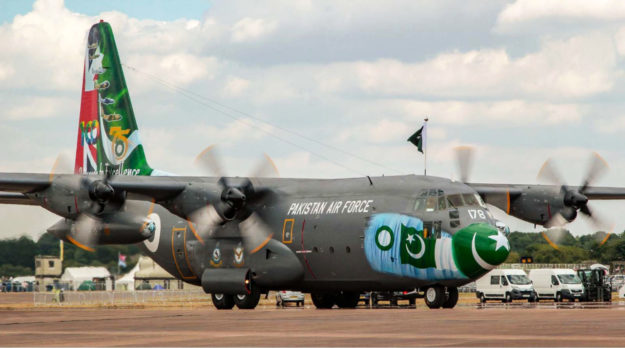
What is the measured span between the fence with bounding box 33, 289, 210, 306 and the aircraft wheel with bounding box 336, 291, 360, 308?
17.8m

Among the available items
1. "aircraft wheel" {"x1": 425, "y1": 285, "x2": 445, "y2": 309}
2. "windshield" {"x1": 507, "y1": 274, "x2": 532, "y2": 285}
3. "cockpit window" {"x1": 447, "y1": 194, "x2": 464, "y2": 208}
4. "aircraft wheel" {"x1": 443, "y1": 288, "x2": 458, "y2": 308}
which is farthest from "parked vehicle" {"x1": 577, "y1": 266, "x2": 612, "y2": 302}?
"cockpit window" {"x1": 447, "y1": 194, "x2": 464, "y2": 208}

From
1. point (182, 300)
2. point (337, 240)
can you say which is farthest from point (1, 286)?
point (337, 240)

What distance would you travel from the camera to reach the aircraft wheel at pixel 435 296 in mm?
29875

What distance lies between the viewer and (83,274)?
84500mm

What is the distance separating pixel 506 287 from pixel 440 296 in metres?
18.1

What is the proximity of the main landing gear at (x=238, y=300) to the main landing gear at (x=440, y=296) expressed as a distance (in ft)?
22.5

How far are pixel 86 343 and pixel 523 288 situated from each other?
1352 inches

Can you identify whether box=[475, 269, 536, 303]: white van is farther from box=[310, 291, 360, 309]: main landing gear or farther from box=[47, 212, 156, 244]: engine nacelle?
box=[47, 212, 156, 244]: engine nacelle

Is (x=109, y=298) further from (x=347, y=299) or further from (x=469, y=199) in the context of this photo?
(x=469, y=199)

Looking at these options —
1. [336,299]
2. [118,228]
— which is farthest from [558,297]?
[118,228]

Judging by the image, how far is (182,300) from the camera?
177 ft

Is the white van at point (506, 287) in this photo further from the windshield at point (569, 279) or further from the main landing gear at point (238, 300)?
the main landing gear at point (238, 300)

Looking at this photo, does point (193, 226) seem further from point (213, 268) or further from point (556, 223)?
point (556, 223)

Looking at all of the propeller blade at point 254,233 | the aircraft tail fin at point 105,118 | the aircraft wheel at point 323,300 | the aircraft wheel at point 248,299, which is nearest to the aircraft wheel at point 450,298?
the aircraft wheel at point 323,300
